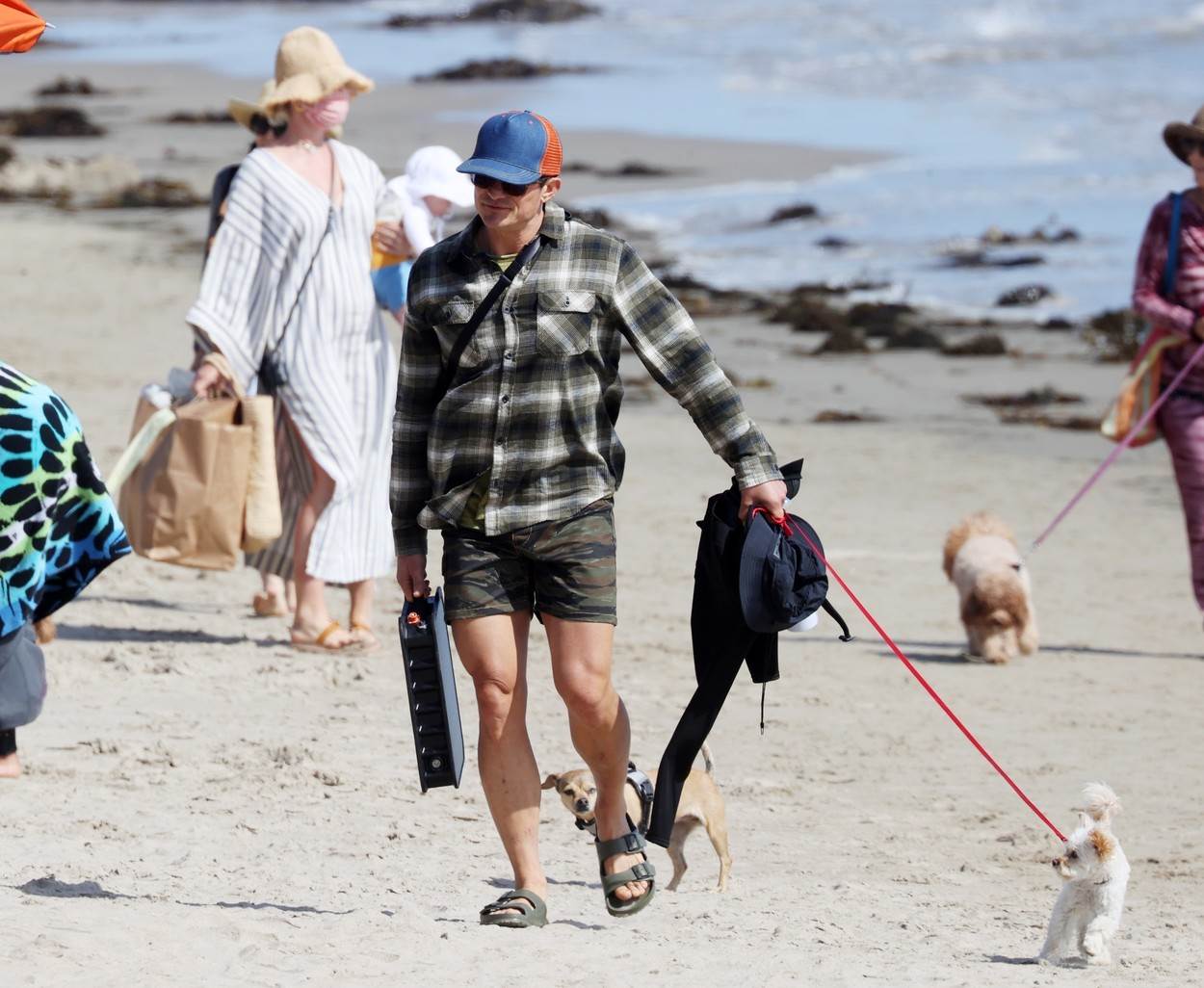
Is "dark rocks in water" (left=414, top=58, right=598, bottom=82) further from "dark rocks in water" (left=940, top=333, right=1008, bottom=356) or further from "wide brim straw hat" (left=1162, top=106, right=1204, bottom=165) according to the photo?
"wide brim straw hat" (left=1162, top=106, right=1204, bottom=165)

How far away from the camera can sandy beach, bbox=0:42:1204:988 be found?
14.8ft

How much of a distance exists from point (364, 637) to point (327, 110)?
1.92 metres

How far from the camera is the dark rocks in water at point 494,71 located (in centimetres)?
3606

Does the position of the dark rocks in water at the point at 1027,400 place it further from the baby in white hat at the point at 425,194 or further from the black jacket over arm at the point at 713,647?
the black jacket over arm at the point at 713,647

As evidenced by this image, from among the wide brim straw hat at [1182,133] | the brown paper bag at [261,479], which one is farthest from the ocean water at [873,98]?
the brown paper bag at [261,479]

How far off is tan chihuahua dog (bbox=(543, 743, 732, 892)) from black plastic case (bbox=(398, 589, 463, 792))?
72cm

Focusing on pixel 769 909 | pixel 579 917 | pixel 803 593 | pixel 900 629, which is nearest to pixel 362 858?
pixel 579 917

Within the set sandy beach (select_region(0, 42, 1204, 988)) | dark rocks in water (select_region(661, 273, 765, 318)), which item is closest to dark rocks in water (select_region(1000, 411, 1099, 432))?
sandy beach (select_region(0, 42, 1204, 988))

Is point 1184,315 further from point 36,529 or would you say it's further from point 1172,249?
point 36,529

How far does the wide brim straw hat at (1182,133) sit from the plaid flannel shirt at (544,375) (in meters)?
3.91

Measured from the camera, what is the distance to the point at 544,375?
4395 millimetres

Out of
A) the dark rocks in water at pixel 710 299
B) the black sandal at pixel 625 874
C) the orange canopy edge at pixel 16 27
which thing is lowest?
the dark rocks in water at pixel 710 299

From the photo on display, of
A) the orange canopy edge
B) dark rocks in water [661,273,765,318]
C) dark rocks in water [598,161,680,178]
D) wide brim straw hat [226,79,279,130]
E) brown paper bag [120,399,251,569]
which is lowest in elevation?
dark rocks in water [661,273,765,318]

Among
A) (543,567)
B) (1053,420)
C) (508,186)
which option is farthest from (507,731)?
(1053,420)
